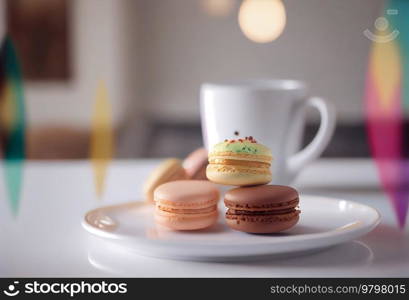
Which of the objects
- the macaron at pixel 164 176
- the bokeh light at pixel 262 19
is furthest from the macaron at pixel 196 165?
the bokeh light at pixel 262 19

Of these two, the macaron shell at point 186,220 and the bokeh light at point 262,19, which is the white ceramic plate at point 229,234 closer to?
the macaron shell at point 186,220

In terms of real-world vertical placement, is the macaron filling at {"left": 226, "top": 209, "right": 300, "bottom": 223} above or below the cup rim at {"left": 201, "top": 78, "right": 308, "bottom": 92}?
below

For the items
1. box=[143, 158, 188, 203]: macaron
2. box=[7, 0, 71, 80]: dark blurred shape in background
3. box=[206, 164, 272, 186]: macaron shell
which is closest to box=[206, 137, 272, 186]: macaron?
box=[206, 164, 272, 186]: macaron shell

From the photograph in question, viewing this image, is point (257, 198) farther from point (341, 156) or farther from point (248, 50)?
point (248, 50)

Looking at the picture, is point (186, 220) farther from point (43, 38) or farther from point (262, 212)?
point (43, 38)

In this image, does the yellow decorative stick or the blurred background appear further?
the blurred background

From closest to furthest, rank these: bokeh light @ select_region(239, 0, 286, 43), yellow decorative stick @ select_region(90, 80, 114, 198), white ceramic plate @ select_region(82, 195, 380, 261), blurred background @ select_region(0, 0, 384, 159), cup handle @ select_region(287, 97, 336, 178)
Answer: white ceramic plate @ select_region(82, 195, 380, 261) < cup handle @ select_region(287, 97, 336, 178) < yellow decorative stick @ select_region(90, 80, 114, 198) < bokeh light @ select_region(239, 0, 286, 43) < blurred background @ select_region(0, 0, 384, 159)

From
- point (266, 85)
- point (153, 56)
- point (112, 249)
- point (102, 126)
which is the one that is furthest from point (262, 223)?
point (153, 56)

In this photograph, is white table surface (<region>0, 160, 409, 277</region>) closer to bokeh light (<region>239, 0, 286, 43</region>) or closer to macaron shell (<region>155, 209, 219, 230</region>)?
macaron shell (<region>155, 209, 219, 230</region>)
